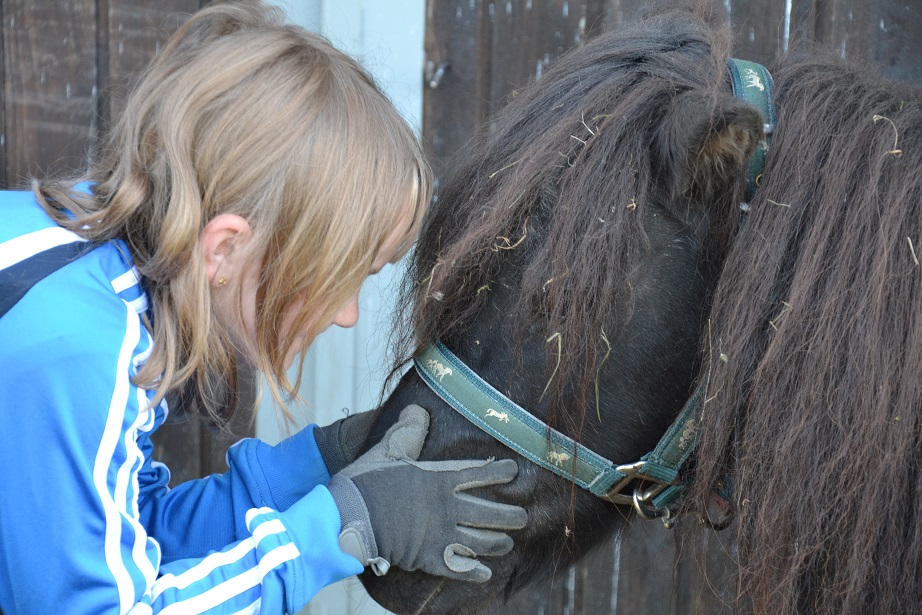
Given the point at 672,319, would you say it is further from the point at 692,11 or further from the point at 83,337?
the point at 83,337

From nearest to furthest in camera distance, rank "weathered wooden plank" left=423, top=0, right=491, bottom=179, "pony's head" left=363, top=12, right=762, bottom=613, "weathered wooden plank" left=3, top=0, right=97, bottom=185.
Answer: "pony's head" left=363, top=12, right=762, bottom=613 → "weathered wooden plank" left=3, top=0, right=97, bottom=185 → "weathered wooden plank" left=423, top=0, right=491, bottom=179

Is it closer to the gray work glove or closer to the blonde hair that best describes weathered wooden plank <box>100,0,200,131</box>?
the blonde hair

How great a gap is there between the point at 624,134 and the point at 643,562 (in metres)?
1.21

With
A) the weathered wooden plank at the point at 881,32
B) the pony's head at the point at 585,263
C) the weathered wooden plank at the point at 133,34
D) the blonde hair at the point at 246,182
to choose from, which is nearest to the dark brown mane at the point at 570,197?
the pony's head at the point at 585,263

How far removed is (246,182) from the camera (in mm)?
957

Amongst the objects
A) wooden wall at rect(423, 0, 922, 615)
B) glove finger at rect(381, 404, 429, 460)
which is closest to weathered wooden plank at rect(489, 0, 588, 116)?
wooden wall at rect(423, 0, 922, 615)

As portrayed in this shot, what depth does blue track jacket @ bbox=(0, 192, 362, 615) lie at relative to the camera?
2.68 ft

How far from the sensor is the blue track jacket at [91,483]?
2.68 ft

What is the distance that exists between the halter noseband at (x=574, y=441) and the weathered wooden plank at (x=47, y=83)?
0.96m

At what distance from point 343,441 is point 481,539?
358mm

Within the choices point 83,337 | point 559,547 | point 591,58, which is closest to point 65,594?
point 83,337

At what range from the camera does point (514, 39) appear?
1.62 m

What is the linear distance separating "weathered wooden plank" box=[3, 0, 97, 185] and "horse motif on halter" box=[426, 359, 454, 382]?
35.3 inches

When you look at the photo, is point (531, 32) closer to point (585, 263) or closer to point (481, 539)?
point (585, 263)
